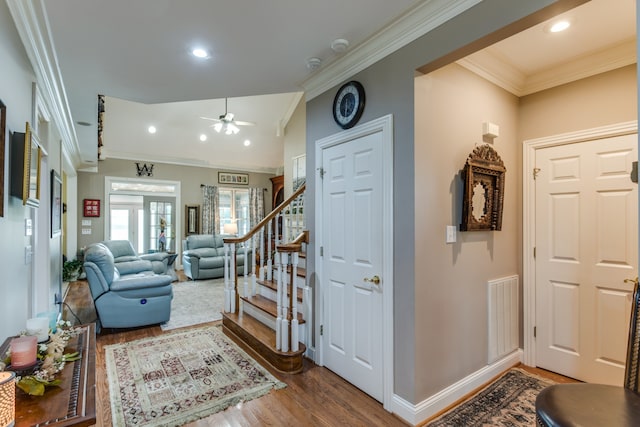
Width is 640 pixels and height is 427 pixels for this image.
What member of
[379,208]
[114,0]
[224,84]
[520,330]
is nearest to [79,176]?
[224,84]

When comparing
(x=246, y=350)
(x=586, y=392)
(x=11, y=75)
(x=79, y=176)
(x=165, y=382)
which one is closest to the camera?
(x=586, y=392)

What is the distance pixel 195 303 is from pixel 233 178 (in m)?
4.81

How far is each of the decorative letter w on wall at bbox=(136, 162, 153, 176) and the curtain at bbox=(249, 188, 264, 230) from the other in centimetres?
266

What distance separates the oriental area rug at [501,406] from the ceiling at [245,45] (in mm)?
2512

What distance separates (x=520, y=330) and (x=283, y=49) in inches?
125

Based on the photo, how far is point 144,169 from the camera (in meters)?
7.78

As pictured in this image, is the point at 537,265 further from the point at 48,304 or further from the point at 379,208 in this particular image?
the point at 48,304

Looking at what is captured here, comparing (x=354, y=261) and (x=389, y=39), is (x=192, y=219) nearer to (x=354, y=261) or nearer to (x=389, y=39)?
(x=354, y=261)

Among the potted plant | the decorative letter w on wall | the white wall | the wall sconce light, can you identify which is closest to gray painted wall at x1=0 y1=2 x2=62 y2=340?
the white wall

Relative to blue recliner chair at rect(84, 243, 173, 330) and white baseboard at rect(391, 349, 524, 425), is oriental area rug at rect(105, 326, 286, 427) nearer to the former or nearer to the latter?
blue recliner chair at rect(84, 243, 173, 330)

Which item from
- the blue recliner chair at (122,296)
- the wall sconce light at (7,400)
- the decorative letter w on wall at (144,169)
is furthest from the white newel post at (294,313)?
the decorative letter w on wall at (144,169)

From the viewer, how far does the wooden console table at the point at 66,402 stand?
1.06 meters

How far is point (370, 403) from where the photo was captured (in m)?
2.24

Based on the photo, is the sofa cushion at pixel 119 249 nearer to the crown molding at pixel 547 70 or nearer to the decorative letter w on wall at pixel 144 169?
the decorative letter w on wall at pixel 144 169
